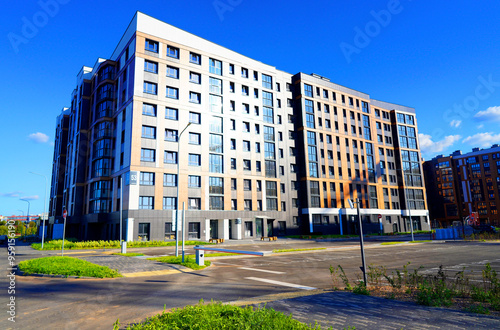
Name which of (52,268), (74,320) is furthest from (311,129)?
(74,320)

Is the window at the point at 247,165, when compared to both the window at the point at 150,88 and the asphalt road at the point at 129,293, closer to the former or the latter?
the window at the point at 150,88

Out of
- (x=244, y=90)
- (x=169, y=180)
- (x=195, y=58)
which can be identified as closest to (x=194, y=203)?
(x=169, y=180)

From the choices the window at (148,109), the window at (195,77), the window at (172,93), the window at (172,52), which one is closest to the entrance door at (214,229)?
the window at (148,109)

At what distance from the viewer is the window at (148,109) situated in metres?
41.3

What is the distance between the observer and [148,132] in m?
41.1

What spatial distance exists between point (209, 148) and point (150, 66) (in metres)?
15.0

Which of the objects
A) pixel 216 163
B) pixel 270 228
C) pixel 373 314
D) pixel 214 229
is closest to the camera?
pixel 373 314

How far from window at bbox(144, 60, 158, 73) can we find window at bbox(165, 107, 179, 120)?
5977 millimetres

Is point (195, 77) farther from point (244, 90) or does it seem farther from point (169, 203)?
point (169, 203)

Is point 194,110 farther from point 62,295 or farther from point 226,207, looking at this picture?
point 62,295

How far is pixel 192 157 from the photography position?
4412 cm

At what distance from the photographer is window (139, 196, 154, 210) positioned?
127ft

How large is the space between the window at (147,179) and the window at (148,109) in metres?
8.69

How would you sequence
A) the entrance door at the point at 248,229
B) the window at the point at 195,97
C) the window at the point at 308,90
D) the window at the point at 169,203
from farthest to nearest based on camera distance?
the window at the point at 308,90 → the entrance door at the point at 248,229 → the window at the point at 195,97 → the window at the point at 169,203
